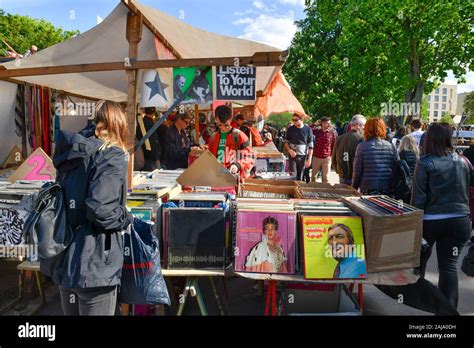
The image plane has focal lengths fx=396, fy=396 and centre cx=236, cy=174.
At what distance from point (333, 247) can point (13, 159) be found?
626cm

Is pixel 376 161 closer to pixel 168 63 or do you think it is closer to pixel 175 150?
pixel 168 63

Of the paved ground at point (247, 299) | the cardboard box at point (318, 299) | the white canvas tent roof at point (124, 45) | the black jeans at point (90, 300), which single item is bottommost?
the paved ground at point (247, 299)

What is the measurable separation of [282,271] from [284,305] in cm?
57

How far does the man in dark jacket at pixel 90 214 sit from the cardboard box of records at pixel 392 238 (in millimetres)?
1912

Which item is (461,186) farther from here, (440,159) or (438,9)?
(438,9)

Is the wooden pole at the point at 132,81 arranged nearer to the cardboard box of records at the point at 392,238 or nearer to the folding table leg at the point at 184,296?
the folding table leg at the point at 184,296

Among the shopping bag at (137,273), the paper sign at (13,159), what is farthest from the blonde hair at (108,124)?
the paper sign at (13,159)

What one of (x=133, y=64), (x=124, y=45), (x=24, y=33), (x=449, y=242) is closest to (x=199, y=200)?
(x=133, y=64)

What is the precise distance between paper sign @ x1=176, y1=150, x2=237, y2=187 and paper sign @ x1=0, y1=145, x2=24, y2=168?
14.3 ft

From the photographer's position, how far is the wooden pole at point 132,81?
4.06 meters

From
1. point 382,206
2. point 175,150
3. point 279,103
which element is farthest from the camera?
point 279,103

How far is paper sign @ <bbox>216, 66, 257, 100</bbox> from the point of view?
405 centimetres

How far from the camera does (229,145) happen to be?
194 inches
